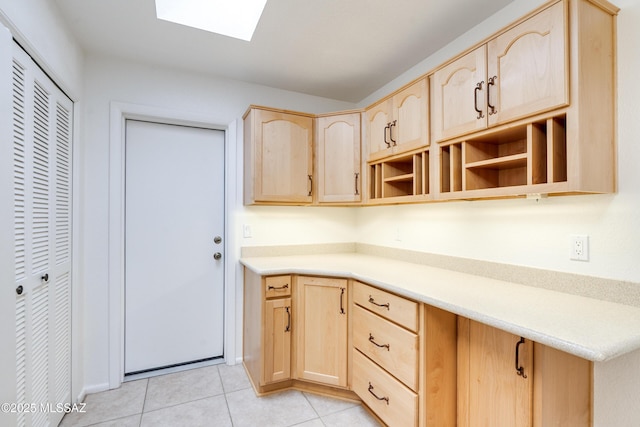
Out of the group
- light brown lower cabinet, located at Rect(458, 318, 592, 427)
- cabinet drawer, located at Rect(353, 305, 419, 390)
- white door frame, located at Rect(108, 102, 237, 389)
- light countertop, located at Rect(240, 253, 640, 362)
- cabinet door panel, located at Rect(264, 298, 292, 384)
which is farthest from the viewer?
white door frame, located at Rect(108, 102, 237, 389)

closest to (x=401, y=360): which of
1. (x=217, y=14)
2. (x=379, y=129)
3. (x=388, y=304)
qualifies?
(x=388, y=304)

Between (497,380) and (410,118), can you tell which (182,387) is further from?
(410,118)

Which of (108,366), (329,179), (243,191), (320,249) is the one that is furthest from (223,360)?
(329,179)

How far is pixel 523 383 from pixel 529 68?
1281 millimetres

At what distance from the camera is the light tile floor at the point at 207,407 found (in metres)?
1.83

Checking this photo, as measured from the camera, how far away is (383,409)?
168cm

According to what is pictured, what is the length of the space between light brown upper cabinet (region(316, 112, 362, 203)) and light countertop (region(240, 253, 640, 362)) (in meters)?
0.65

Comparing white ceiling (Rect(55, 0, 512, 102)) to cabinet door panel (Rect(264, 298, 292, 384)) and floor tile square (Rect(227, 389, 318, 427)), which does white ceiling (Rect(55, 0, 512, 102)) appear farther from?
floor tile square (Rect(227, 389, 318, 427))

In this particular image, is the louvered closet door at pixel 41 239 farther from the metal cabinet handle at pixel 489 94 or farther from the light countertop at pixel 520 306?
the metal cabinet handle at pixel 489 94

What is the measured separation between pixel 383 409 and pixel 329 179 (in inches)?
63.4

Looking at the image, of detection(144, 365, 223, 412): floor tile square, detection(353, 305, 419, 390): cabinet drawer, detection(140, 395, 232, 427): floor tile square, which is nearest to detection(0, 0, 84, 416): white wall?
detection(144, 365, 223, 412): floor tile square

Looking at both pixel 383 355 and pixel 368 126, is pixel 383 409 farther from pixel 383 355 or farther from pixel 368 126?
pixel 368 126

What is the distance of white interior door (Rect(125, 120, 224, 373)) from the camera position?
7.75 ft

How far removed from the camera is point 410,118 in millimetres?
1947
